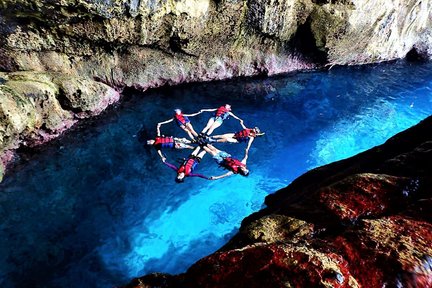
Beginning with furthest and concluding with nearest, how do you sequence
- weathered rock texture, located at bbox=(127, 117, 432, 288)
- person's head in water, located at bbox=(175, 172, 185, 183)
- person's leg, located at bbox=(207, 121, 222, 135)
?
person's leg, located at bbox=(207, 121, 222, 135), person's head in water, located at bbox=(175, 172, 185, 183), weathered rock texture, located at bbox=(127, 117, 432, 288)

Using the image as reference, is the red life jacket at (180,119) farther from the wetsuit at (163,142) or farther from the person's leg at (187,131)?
the wetsuit at (163,142)

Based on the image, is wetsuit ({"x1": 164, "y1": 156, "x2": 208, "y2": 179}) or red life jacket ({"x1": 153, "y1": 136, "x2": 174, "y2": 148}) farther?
red life jacket ({"x1": 153, "y1": 136, "x2": 174, "y2": 148})

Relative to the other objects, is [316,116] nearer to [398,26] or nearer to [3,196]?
[398,26]

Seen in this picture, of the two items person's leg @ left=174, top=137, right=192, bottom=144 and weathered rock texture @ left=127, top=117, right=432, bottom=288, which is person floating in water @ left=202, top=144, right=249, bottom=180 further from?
weathered rock texture @ left=127, top=117, right=432, bottom=288

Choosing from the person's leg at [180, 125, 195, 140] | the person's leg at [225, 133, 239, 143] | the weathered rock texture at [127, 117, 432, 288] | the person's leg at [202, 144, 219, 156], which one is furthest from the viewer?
the person's leg at [225, 133, 239, 143]

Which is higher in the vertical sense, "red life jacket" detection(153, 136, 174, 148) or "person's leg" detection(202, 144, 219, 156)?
"red life jacket" detection(153, 136, 174, 148)

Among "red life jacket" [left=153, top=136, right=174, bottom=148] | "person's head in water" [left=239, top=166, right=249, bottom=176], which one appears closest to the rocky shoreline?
"person's head in water" [left=239, top=166, right=249, bottom=176]

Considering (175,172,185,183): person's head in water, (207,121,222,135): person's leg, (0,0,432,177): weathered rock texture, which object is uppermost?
(0,0,432,177): weathered rock texture

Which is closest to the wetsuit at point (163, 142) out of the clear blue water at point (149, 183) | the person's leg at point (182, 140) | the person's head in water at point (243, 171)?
the person's leg at point (182, 140)

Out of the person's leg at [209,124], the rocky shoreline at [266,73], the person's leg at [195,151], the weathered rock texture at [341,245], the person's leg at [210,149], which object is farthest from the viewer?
the person's leg at [209,124]
